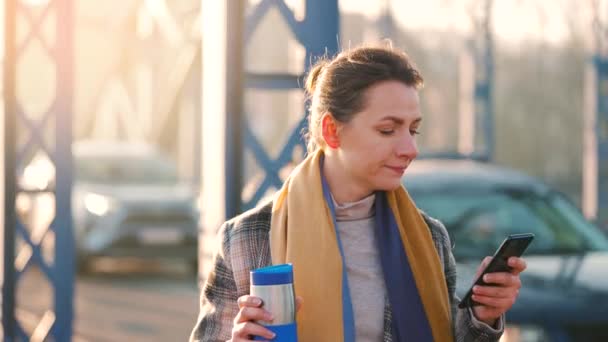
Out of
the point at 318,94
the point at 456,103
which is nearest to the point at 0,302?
the point at 318,94

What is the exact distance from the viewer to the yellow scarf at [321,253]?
3018 millimetres

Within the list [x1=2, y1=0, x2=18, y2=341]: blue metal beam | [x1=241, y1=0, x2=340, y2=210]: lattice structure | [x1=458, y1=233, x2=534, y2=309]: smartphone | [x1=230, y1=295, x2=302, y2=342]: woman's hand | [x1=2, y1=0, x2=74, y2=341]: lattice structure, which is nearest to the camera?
[x1=230, y1=295, x2=302, y2=342]: woman's hand

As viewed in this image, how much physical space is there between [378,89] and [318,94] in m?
0.23

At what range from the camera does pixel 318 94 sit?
324 centimetres

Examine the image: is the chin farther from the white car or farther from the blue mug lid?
the white car

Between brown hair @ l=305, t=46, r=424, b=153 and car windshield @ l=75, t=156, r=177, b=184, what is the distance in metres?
12.3

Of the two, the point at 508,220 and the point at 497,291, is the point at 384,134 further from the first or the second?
the point at 508,220

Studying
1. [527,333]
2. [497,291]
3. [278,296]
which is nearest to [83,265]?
[527,333]

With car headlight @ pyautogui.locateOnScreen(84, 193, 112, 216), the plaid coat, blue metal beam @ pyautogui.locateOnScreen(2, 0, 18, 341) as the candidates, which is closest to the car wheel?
car headlight @ pyautogui.locateOnScreen(84, 193, 112, 216)

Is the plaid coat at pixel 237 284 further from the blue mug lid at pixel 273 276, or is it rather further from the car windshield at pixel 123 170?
the car windshield at pixel 123 170

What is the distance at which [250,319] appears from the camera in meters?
2.82

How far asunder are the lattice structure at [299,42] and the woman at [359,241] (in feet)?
5.25

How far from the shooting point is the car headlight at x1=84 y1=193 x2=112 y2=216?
14391 millimetres

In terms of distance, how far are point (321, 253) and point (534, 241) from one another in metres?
4.02
